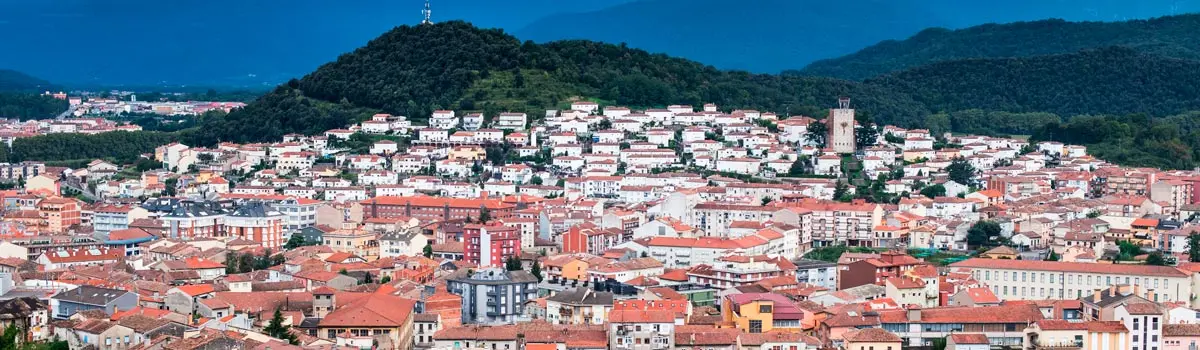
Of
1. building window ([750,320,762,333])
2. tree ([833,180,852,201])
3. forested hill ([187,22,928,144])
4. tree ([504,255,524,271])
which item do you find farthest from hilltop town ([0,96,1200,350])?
forested hill ([187,22,928,144])

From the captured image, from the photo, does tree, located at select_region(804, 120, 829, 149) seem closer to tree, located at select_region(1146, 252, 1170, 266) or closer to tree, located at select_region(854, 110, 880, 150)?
tree, located at select_region(854, 110, 880, 150)

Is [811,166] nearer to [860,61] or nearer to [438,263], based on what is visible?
[438,263]

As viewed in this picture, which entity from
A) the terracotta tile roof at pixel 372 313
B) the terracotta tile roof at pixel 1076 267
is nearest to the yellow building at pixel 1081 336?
the terracotta tile roof at pixel 1076 267

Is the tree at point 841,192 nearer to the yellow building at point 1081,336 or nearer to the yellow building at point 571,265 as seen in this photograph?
the yellow building at point 571,265

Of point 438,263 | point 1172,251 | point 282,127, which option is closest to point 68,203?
point 438,263

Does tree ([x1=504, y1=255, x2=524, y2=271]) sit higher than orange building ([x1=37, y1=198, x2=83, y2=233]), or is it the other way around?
orange building ([x1=37, y1=198, x2=83, y2=233])

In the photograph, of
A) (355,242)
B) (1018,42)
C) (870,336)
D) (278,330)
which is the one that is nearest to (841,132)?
(355,242)
